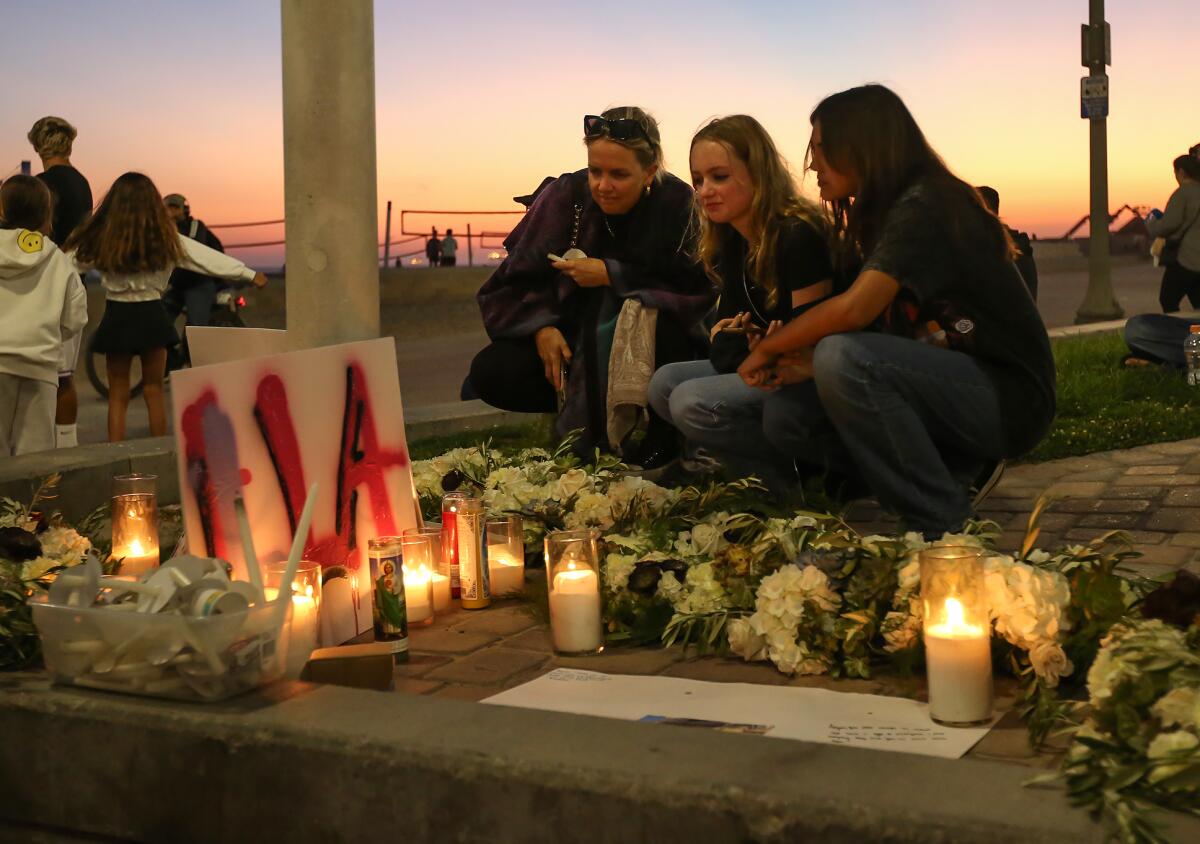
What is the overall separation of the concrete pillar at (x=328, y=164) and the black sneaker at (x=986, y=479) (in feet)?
6.63

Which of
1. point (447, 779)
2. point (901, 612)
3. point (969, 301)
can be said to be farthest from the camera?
point (969, 301)

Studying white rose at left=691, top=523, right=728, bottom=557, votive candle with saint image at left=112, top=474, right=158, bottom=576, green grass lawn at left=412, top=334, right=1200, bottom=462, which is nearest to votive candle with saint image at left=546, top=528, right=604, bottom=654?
white rose at left=691, top=523, right=728, bottom=557

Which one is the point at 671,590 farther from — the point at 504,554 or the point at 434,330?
the point at 434,330

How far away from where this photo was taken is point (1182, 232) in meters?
12.7

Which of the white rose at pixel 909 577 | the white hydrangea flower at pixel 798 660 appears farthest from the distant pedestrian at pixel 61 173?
the white rose at pixel 909 577

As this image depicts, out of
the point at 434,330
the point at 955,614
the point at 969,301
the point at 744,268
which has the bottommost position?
the point at 955,614

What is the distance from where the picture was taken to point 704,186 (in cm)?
485

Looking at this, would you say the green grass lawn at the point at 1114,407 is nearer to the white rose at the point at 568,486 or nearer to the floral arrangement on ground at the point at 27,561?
the white rose at the point at 568,486

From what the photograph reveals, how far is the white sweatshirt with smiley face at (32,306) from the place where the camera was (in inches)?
258

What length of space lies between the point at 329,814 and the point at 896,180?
2.53 meters

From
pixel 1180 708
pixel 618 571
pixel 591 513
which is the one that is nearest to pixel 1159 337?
pixel 591 513

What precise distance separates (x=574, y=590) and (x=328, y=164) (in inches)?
59.0

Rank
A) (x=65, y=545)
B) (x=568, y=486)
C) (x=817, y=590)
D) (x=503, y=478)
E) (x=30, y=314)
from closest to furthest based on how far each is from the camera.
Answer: (x=817, y=590) → (x=65, y=545) → (x=568, y=486) → (x=503, y=478) → (x=30, y=314)

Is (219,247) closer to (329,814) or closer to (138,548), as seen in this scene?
(138,548)
